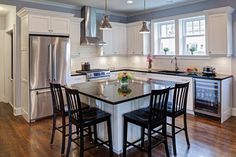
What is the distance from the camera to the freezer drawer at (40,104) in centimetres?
455

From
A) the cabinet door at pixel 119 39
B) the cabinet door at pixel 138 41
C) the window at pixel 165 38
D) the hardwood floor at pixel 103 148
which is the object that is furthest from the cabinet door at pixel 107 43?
the hardwood floor at pixel 103 148

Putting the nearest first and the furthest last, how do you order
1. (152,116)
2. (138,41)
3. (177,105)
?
(152,116)
(177,105)
(138,41)

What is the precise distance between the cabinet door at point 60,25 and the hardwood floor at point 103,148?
219 centimetres

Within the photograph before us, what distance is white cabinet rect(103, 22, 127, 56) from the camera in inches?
260

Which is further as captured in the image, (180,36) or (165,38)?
(165,38)

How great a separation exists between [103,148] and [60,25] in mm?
3169

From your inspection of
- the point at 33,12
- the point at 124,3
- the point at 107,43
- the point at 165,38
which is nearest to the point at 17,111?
the point at 33,12

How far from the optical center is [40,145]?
339 centimetres

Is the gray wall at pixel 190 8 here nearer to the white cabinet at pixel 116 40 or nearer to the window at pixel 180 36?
the window at pixel 180 36

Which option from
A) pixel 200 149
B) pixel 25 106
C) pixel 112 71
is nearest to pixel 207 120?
pixel 200 149

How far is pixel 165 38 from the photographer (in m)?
6.41

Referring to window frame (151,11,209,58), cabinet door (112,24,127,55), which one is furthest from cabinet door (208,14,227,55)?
cabinet door (112,24,127,55)

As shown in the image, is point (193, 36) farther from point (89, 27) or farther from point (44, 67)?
point (44, 67)

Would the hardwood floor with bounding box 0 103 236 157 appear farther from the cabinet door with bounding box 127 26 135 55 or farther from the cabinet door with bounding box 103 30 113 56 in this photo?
the cabinet door with bounding box 127 26 135 55
